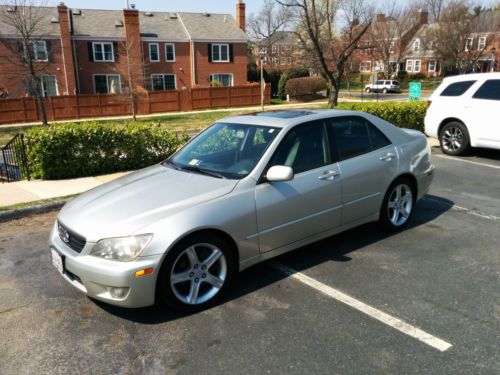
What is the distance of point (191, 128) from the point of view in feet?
73.5

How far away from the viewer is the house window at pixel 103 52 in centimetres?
3819

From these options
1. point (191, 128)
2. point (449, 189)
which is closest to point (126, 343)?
point (449, 189)

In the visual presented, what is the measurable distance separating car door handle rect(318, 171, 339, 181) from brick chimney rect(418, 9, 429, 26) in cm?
6599

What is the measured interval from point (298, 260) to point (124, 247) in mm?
2028

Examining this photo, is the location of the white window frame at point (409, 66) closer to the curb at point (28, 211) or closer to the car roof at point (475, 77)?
the car roof at point (475, 77)

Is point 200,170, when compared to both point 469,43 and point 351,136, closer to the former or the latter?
point 351,136

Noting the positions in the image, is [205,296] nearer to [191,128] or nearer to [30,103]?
[191,128]

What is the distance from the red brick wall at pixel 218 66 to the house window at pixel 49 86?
1230 centimetres

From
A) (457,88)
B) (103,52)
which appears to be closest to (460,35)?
(103,52)

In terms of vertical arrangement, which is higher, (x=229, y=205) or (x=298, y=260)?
(x=229, y=205)

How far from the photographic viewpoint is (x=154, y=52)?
40.7m

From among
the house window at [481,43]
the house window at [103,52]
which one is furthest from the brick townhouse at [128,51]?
the house window at [481,43]

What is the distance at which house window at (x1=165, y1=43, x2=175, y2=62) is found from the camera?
135 feet

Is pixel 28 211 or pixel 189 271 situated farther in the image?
pixel 28 211
